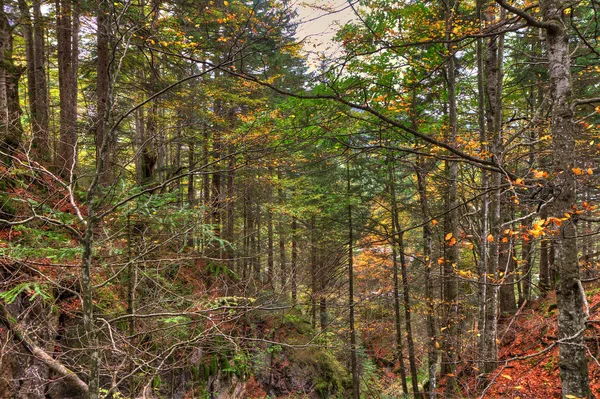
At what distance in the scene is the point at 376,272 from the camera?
15.8 m

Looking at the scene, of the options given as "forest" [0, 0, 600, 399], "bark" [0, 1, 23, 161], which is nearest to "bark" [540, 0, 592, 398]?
"forest" [0, 0, 600, 399]

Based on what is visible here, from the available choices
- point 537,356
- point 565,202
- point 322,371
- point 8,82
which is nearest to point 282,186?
point 322,371

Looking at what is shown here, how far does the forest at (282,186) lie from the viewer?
3.11 meters

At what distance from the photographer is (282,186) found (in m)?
14.3

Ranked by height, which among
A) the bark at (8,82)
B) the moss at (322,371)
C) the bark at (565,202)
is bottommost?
the moss at (322,371)

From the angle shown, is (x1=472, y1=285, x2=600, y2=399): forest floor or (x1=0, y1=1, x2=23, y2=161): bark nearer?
(x1=472, y1=285, x2=600, y2=399): forest floor

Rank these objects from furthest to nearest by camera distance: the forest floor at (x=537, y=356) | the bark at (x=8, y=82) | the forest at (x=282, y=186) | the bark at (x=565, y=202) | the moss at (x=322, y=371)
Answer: the moss at (x=322, y=371) → the bark at (x=8, y=82) → the forest floor at (x=537, y=356) → the forest at (x=282, y=186) → the bark at (x=565, y=202)

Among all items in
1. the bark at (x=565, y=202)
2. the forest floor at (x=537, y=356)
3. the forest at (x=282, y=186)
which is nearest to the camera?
the bark at (x=565, y=202)

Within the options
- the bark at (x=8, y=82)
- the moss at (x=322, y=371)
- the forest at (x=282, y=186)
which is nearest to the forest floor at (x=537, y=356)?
the forest at (x=282, y=186)

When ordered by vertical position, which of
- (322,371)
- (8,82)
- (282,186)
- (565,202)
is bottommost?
(322,371)

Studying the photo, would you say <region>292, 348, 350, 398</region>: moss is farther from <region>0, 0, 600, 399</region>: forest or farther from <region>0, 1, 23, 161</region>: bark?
<region>0, 1, 23, 161</region>: bark

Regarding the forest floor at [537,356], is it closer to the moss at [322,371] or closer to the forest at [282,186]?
the forest at [282,186]

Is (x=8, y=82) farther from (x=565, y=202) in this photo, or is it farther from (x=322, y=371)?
(x=322, y=371)

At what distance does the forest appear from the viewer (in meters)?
3.11
